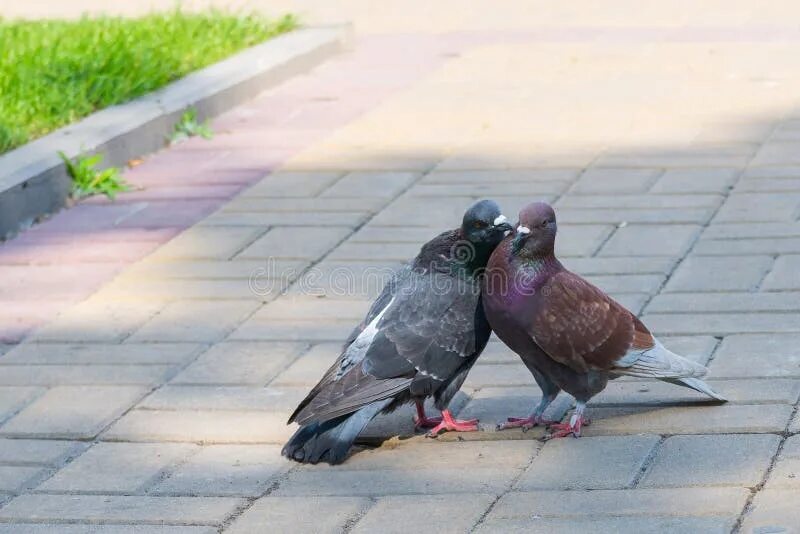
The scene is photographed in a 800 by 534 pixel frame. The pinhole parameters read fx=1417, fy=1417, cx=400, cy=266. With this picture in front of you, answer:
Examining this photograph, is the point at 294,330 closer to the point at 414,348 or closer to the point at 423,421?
the point at 423,421

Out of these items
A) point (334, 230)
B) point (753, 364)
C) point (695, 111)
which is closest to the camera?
point (753, 364)

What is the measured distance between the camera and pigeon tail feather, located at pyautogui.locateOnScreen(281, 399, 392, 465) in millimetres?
4035

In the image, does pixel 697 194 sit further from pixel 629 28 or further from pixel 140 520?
pixel 629 28

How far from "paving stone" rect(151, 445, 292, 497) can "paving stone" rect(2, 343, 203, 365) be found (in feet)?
2.75

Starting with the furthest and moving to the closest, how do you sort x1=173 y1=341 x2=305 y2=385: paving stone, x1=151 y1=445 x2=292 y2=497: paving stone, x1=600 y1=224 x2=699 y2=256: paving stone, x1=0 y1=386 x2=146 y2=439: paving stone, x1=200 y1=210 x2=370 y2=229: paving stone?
x1=200 y1=210 x2=370 y2=229: paving stone → x1=600 y1=224 x2=699 y2=256: paving stone → x1=173 y1=341 x2=305 y2=385: paving stone → x1=0 y1=386 x2=146 y2=439: paving stone → x1=151 y1=445 x2=292 y2=497: paving stone

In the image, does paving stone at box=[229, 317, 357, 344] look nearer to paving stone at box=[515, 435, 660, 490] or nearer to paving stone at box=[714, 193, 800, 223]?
paving stone at box=[515, 435, 660, 490]

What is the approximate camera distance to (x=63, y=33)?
33.0ft

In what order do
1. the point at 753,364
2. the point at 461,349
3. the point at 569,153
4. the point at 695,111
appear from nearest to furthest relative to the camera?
the point at 461,349
the point at 753,364
the point at 569,153
the point at 695,111

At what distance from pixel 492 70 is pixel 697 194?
3.48m

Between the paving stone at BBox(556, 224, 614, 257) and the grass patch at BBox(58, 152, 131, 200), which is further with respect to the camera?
the grass patch at BBox(58, 152, 131, 200)

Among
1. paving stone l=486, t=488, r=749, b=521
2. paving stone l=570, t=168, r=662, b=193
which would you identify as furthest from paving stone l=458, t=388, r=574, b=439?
paving stone l=570, t=168, r=662, b=193

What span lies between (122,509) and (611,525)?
132cm

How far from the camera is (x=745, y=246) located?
19.1 ft

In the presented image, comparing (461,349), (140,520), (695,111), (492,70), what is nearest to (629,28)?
(492,70)
